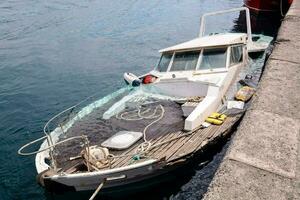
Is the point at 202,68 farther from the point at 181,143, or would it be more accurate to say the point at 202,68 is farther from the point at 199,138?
the point at 181,143

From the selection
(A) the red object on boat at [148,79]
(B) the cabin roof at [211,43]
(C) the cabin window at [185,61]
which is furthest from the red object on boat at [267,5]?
(A) the red object on boat at [148,79]

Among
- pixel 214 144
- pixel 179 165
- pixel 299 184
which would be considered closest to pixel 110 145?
pixel 179 165

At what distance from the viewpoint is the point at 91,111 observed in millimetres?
12547

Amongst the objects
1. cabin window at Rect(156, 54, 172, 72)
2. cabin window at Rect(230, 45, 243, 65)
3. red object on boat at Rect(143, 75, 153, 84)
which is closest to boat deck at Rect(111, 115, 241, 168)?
cabin window at Rect(230, 45, 243, 65)

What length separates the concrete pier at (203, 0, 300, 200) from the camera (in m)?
5.52

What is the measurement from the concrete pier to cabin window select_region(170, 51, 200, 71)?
13.0ft

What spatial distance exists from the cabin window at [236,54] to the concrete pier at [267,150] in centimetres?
376

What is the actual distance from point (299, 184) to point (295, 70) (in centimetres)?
525

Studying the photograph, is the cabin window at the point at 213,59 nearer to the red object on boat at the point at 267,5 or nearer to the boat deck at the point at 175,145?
the boat deck at the point at 175,145

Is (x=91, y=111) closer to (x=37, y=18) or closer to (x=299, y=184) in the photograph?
(x=299, y=184)

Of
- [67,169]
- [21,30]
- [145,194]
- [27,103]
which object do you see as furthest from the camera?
[21,30]

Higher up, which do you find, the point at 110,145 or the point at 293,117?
the point at 293,117

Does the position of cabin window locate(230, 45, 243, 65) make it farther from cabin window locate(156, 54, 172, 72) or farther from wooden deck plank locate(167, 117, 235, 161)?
wooden deck plank locate(167, 117, 235, 161)

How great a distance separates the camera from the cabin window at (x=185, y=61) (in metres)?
13.2
